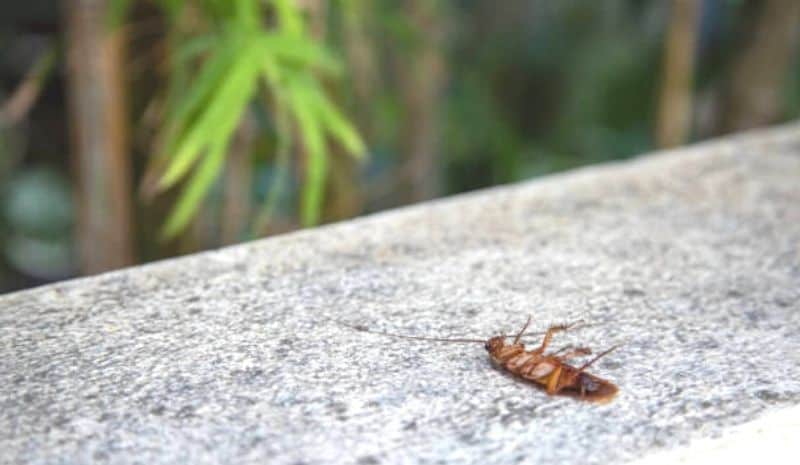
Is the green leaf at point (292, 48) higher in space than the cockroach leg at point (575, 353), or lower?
higher

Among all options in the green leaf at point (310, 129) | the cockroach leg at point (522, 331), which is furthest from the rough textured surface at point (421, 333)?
the green leaf at point (310, 129)

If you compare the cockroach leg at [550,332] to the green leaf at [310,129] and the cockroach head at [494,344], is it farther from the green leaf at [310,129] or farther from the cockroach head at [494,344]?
the green leaf at [310,129]

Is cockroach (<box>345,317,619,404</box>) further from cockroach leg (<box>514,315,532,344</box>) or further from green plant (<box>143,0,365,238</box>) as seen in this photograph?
green plant (<box>143,0,365,238</box>)

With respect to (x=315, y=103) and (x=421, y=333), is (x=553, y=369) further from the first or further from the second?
→ (x=315, y=103)

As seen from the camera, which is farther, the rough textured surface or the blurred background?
the blurred background

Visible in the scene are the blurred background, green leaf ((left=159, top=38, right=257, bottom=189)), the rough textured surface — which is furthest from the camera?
the blurred background

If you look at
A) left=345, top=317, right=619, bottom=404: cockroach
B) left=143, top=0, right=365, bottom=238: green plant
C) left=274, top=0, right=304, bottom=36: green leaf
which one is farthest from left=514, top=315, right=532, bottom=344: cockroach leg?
left=274, top=0, right=304, bottom=36: green leaf

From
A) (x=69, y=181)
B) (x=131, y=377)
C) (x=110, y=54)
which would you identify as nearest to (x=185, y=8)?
(x=110, y=54)

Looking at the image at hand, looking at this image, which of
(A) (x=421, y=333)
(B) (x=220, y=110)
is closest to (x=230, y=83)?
(B) (x=220, y=110)
